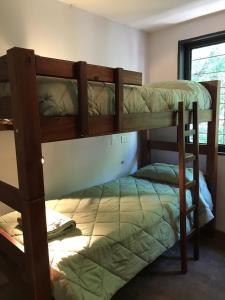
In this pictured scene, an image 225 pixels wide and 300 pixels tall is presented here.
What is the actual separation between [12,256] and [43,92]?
90 cm

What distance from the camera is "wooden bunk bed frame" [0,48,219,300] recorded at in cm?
107

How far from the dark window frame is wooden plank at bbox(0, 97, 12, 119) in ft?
7.56

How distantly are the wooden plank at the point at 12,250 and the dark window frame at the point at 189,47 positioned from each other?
2.33 meters

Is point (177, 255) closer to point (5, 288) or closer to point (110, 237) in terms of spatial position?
point (110, 237)

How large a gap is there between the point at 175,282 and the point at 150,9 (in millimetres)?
2478

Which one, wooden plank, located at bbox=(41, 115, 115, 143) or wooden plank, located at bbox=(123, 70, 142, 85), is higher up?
wooden plank, located at bbox=(123, 70, 142, 85)

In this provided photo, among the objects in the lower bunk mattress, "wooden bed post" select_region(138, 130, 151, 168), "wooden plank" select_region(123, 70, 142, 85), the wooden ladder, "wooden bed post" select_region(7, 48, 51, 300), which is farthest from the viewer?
"wooden bed post" select_region(138, 130, 151, 168)

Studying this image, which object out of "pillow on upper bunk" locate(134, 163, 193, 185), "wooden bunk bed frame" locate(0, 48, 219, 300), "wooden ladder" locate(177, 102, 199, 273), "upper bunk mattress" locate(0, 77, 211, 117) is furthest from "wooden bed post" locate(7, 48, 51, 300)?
"pillow on upper bunk" locate(134, 163, 193, 185)

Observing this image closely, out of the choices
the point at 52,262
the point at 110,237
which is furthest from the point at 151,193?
the point at 52,262

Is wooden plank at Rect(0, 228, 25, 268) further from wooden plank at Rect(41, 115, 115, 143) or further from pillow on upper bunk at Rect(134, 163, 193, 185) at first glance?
pillow on upper bunk at Rect(134, 163, 193, 185)

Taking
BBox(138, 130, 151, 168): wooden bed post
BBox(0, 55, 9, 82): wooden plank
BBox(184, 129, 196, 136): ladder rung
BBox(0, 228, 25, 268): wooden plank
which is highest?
BBox(0, 55, 9, 82): wooden plank

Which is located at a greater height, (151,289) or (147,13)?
(147,13)

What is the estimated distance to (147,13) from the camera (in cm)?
255

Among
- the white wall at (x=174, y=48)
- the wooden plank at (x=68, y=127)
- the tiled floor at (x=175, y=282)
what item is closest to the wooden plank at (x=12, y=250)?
the tiled floor at (x=175, y=282)
